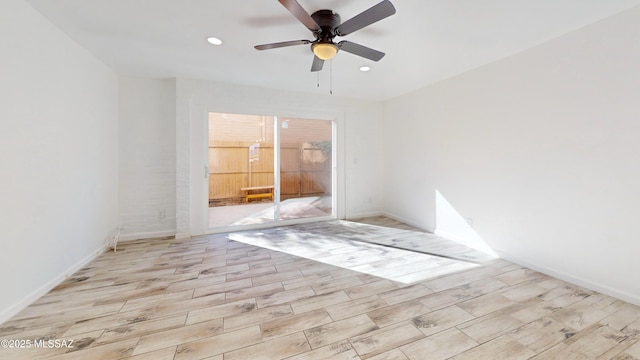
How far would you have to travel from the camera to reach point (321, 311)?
1901 mm

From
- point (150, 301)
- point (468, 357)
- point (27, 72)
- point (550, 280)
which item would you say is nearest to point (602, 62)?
point (550, 280)

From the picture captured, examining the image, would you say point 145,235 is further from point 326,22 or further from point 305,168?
point 326,22

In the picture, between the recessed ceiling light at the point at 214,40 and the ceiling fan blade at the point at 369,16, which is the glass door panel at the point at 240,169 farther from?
the ceiling fan blade at the point at 369,16

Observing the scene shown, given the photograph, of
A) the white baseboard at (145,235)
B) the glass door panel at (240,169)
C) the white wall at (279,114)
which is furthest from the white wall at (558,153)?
the white baseboard at (145,235)

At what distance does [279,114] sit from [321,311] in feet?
11.1

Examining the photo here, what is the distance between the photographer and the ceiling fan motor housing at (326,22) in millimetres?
1992

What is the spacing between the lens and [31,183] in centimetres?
201

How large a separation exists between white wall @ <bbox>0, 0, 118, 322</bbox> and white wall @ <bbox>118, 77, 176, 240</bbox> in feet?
1.57

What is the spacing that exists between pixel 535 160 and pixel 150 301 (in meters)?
4.16

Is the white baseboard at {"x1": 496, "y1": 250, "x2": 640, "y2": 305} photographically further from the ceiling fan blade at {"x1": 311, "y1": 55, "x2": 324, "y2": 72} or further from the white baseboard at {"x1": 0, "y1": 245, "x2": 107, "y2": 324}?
the white baseboard at {"x1": 0, "y1": 245, "x2": 107, "y2": 324}

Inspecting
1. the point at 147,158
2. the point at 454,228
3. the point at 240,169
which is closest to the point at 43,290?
the point at 147,158

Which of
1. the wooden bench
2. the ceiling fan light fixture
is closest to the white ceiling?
the ceiling fan light fixture

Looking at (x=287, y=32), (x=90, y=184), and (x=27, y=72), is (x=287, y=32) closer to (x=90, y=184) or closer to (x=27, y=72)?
(x=27, y=72)

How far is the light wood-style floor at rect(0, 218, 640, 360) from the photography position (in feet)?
4.98
